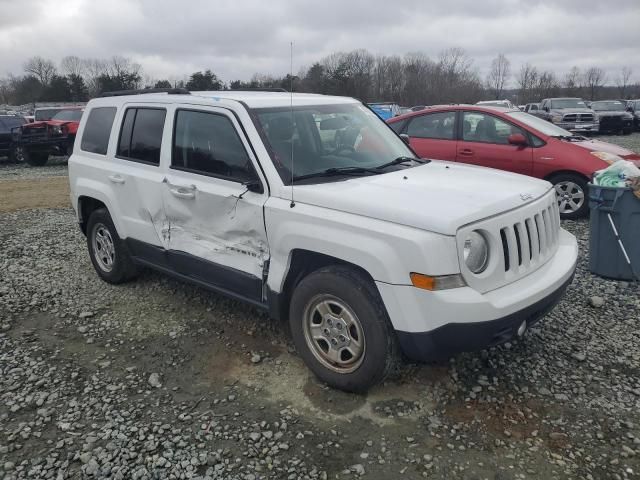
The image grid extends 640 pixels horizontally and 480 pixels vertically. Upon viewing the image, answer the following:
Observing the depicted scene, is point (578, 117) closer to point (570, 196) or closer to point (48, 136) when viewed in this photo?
point (570, 196)

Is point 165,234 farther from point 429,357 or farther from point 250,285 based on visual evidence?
point 429,357

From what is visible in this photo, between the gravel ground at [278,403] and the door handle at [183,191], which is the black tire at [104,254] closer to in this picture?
the gravel ground at [278,403]

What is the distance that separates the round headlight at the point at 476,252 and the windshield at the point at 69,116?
16296 mm

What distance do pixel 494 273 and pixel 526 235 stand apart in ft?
1.42

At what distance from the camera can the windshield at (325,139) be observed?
3.87 m

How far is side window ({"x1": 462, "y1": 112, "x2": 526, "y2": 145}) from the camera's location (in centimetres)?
803

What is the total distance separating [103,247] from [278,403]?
3047mm

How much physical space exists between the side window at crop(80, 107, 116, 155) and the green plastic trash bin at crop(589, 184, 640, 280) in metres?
4.83

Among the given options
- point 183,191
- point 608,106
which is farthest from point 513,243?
point 608,106

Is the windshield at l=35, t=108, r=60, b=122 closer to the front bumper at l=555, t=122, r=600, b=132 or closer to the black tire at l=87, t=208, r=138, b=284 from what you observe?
the black tire at l=87, t=208, r=138, b=284

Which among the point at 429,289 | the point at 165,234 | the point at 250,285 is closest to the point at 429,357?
the point at 429,289

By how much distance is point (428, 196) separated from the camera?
3354 millimetres

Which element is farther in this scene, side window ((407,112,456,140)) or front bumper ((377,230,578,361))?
side window ((407,112,456,140))

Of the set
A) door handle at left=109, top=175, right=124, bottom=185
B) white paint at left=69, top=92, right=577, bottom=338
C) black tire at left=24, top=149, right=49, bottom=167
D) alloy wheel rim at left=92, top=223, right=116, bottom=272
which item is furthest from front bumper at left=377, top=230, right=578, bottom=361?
black tire at left=24, top=149, right=49, bottom=167
